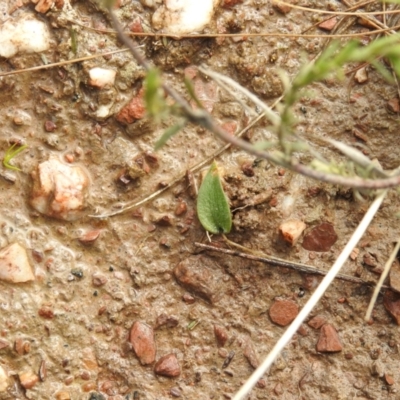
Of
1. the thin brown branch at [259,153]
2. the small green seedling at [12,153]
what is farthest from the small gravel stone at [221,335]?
the small green seedling at [12,153]

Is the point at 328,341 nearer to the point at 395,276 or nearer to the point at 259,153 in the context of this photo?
the point at 395,276

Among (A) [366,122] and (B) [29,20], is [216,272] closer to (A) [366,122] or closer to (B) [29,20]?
(A) [366,122]

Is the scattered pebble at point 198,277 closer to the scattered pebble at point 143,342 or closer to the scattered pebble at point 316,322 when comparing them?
the scattered pebble at point 143,342

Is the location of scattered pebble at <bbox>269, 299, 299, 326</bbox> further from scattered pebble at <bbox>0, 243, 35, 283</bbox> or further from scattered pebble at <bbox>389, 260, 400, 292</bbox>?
scattered pebble at <bbox>0, 243, 35, 283</bbox>

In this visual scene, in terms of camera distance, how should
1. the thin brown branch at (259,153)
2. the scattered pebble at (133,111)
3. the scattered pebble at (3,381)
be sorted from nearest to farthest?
1. the thin brown branch at (259,153)
2. the scattered pebble at (3,381)
3. the scattered pebble at (133,111)

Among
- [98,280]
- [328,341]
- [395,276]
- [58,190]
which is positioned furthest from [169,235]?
[395,276]

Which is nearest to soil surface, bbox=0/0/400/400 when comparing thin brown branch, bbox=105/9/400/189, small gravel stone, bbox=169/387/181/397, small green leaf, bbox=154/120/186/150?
small gravel stone, bbox=169/387/181/397
